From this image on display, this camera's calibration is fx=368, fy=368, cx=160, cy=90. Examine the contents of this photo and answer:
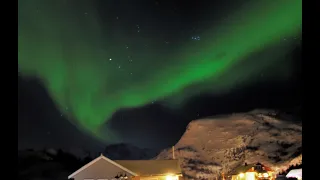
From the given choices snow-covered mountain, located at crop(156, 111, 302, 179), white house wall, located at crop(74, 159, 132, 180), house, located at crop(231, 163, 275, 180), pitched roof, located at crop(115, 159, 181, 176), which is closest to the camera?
white house wall, located at crop(74, 159, 132, 180)

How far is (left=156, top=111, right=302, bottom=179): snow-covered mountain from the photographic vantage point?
59.3 ft

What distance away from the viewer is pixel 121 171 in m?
9.20

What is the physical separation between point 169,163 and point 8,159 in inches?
380

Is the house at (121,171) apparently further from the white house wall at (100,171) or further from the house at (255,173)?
the house at (255,173)

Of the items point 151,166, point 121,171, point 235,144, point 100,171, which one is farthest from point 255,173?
point 100,171

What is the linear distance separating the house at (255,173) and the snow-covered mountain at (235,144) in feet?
6.69

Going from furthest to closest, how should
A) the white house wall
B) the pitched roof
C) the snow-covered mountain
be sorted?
the snow-covered mountain, the pitched roof, the white house wall

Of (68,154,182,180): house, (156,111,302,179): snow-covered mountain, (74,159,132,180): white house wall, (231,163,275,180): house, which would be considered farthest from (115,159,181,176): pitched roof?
(156,111,302,179): snow-covered mountain

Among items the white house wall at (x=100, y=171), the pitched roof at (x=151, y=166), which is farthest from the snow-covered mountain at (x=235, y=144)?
the white house wall at (x=100, y=171)

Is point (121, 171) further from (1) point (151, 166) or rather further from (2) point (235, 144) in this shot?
(2) point (235, 144)

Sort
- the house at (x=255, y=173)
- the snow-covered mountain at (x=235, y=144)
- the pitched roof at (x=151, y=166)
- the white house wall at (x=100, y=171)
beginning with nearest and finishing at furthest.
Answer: the white house wall at (x=100, y=171)
the pitched roof at (x=151, y=166)
the house at (x=255, y=173)
the snow-covered mountain at (x=235, y=144)

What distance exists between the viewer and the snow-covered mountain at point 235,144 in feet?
59.3

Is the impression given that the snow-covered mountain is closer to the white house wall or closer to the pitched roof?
the pitched roof

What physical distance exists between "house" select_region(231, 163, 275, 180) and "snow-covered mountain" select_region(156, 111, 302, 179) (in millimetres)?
2039
